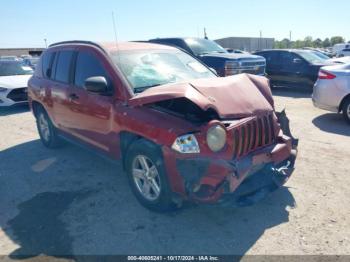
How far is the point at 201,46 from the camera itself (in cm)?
1132

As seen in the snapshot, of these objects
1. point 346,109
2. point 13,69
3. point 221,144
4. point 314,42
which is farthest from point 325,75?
point 314,42

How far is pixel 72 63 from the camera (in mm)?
4930

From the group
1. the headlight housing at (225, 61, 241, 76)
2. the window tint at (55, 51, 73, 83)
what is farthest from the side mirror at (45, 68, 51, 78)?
the headlight housing at (225, 61, 241, 76)

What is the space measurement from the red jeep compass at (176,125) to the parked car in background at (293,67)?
26.7 feet

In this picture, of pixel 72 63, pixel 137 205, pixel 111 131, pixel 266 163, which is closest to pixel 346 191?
pixel 266 163

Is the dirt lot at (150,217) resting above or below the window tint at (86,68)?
below

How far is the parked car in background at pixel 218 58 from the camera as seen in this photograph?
1016 centimetres

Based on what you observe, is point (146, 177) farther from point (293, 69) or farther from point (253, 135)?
point (293, 69)

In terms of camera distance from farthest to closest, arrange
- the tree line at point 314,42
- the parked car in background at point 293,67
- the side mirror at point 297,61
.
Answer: the tree line at point 314,42 → the side mirror at point 297,61 → the parked car in background at point 293,67

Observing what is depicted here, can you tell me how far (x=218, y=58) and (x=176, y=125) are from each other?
7.60 metres

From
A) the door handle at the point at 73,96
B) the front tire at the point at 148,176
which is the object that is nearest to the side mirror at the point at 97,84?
the front tire at the point at 148,176

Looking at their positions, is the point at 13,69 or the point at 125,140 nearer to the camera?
the point at 125,140

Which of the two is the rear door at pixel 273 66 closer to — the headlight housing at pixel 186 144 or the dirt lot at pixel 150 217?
the dirt lot at pixel 150 217

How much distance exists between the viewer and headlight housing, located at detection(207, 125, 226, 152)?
3033 mm
